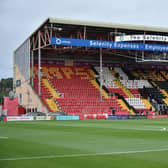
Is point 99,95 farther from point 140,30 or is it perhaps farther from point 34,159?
point 34,159

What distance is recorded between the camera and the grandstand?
190ft

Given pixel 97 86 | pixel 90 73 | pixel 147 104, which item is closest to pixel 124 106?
pixel 147 104

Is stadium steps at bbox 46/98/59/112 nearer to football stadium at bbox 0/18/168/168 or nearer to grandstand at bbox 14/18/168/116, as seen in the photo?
football stadium at bbox 0/18/168/168

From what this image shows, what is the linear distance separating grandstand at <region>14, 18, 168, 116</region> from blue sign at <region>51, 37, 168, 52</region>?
1.72 feet

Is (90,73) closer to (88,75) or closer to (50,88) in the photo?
(88,75)

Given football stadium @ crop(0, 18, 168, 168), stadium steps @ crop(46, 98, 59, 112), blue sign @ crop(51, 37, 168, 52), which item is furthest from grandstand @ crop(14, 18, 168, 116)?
blue sign @ crop(51, 37, 168, 52)

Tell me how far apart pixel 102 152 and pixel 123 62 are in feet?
195

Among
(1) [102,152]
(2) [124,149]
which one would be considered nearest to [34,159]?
(1) [102,152]

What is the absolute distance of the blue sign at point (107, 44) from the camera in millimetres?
55119

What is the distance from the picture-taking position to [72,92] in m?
61.3

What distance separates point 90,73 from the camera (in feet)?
222

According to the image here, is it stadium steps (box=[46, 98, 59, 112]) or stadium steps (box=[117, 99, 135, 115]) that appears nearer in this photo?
stadium steps (box=[46, 98, 59, 112])

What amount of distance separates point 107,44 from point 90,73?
1067 cm

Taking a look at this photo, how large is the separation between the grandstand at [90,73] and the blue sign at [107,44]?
0.52 m
